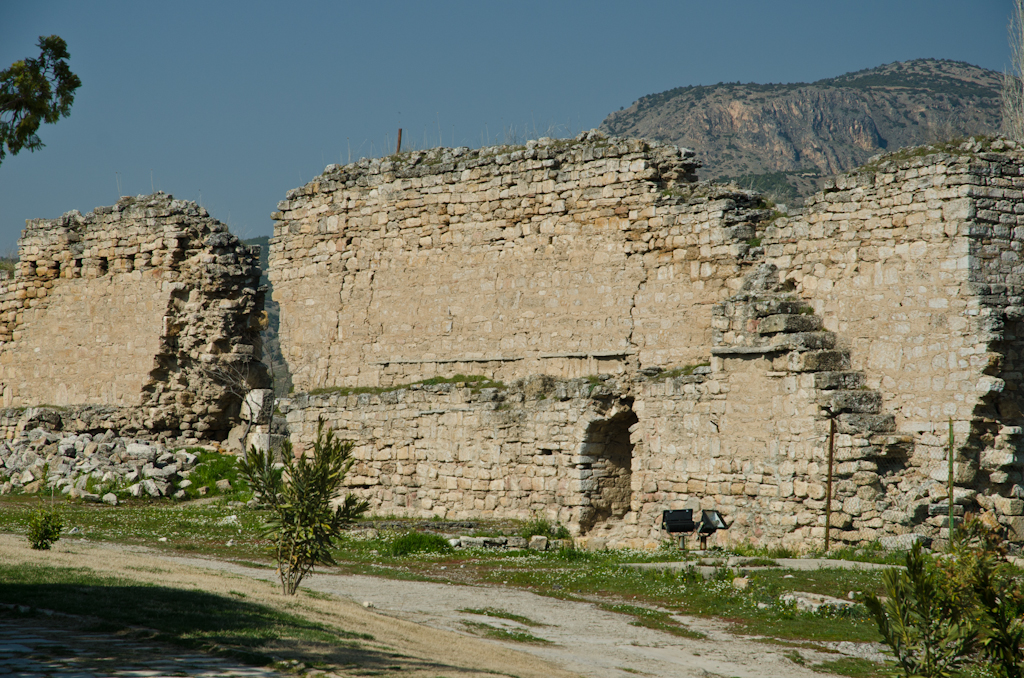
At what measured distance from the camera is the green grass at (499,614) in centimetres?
805

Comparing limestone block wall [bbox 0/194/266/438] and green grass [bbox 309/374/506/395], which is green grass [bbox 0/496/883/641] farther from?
limestone block wall [bbox 0/194/266/438]

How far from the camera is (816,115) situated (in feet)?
234

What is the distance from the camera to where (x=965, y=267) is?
10.6 meters

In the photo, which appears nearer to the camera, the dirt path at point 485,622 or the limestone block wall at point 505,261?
the dirt path at point 485,622

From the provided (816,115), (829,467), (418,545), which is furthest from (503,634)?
(816,115)

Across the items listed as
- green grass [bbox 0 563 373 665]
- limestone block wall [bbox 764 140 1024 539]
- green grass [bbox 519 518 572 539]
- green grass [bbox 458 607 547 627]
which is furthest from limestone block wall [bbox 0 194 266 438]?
limestone block wall [bbox 764 140 1024 539]

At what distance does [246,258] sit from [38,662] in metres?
15.7

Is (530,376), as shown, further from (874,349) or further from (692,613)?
(692,613)

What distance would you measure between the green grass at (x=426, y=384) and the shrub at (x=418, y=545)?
9.19 feet

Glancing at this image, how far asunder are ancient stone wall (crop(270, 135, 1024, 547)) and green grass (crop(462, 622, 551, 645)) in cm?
478

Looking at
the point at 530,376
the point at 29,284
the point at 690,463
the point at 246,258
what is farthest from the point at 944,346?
the point at 29,284

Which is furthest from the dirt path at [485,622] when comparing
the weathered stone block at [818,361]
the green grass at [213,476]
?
the green grass at [213,476]

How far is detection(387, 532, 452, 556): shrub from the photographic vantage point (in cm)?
1209

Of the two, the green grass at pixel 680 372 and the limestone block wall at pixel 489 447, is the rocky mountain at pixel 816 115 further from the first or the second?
the green grass at pixel 680 372
